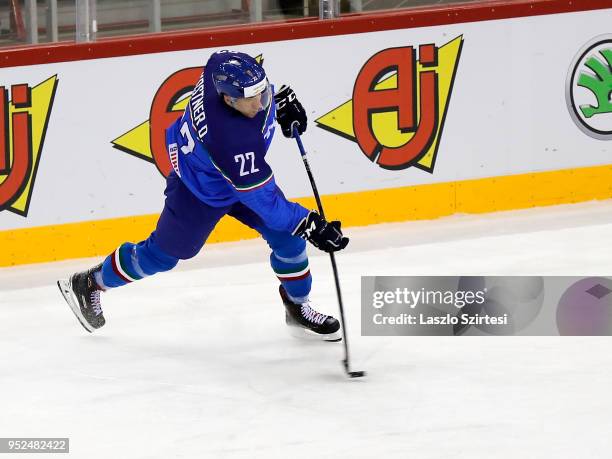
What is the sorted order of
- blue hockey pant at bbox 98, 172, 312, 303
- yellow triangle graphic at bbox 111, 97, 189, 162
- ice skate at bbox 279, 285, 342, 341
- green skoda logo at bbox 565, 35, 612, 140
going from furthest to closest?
green skoda logo at bbox 565, 35, 612, 140, yellow triangle graphic at bbox 111, 97, 189, 162, ice skate at bbox 279, 285, 342, 341, blue hockey pant at bbox 98, 172, 312, 303

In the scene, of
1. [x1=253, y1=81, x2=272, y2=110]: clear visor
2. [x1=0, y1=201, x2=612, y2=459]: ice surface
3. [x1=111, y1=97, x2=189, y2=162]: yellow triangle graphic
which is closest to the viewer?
[x1=0, y1=201, x2=612, y2=459]: ice surface

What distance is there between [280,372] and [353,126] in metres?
2.14

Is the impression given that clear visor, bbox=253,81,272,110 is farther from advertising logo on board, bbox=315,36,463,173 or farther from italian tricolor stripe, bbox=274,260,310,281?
advertising logo on board, bbox=315,36,463,173

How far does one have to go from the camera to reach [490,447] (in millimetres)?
3658

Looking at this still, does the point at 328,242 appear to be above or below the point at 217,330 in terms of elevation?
above

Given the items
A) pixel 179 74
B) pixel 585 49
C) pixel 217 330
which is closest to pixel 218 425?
pixel 217 330

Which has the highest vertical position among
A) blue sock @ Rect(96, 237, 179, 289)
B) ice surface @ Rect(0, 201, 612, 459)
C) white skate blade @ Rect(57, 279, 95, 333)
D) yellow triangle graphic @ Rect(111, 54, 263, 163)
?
yellow triangle graphic @ Rect(111, 54, 263, 163)

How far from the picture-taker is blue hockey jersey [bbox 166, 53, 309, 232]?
4.15 meters

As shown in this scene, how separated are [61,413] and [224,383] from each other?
579 millimetres

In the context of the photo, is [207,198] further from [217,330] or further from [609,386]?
[609,386]

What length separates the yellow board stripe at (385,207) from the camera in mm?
5883

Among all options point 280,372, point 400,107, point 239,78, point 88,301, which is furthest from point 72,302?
point 400,107

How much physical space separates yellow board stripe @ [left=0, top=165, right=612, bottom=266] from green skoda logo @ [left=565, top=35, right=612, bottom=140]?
239 millimetres

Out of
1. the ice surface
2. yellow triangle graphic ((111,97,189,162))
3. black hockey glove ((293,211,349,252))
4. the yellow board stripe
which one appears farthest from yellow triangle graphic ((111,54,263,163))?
black hockey glove ((293,211,349,252))
